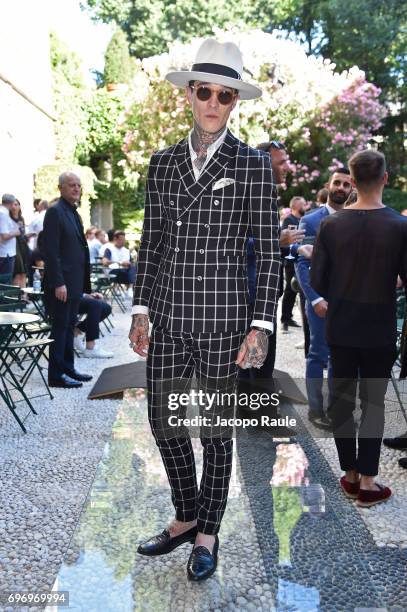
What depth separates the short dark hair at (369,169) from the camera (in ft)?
11.9

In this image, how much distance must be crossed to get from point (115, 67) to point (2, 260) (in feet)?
86.8

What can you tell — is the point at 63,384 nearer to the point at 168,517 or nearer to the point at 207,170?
the point at 168,517

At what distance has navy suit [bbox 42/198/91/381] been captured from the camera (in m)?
6.10

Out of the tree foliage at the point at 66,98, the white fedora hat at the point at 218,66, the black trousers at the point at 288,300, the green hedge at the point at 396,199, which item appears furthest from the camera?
the tree foliage at the point at 66,98

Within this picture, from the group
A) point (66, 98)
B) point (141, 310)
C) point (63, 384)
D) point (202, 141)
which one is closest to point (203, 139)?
point (202, 141)

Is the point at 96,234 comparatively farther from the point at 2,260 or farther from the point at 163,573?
the point at 163,573

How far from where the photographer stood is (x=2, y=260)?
9.70m

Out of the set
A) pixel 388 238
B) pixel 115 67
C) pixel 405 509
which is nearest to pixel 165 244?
pixel 388 238

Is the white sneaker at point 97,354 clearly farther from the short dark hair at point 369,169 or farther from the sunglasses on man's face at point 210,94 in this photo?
the sunglasses on man's face at point 210,94

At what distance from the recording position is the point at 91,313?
26.5ft

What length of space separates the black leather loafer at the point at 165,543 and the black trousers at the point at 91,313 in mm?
5180

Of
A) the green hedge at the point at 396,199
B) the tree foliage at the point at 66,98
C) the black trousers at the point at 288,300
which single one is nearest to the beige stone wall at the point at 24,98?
the tree foliage at the point at 66,98

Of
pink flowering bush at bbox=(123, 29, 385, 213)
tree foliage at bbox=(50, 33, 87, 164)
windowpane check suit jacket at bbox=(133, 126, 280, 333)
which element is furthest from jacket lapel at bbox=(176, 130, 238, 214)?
tree foliage at bbox=(50, 33, 87, 164)

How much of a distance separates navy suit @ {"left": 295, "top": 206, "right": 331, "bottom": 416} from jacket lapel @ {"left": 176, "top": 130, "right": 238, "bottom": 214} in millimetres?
2329
